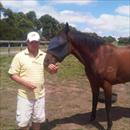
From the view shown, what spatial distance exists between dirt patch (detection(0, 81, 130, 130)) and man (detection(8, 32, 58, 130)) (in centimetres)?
155

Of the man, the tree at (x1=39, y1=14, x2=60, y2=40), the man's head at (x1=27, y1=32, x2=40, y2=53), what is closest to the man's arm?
the man

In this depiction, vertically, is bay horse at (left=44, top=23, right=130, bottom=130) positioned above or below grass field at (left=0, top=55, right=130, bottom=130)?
above

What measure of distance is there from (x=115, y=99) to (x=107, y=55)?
7.68 ft

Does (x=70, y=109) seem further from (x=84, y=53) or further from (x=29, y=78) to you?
(x=29, y=78)

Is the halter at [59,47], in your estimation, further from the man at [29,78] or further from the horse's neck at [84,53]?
the man at [29,78]

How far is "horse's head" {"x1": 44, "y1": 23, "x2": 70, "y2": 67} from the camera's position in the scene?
6.44m

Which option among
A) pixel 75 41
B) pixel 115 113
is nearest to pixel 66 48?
pixel 75 41

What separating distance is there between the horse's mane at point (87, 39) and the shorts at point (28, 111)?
188 centimetres

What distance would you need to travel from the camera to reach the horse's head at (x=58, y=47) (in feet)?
21.1

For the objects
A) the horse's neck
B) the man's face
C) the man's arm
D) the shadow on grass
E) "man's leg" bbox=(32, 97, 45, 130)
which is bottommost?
the shadow on grass

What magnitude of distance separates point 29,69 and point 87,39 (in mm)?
2092

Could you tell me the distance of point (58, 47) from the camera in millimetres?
6543

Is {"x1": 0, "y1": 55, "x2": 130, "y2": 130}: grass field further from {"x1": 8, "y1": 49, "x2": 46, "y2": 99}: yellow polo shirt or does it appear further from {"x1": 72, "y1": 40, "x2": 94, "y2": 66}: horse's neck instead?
{"x1": 8, "y1": 49, "x2": 46, "y2": 99}: yellow polo shirt

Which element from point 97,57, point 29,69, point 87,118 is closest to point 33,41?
point 29,69
